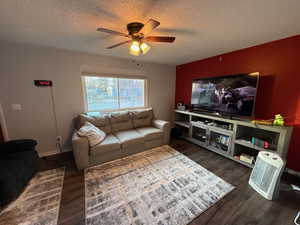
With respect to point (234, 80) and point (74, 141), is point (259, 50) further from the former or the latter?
point (74, 141)

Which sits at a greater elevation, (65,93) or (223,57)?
(223,57)

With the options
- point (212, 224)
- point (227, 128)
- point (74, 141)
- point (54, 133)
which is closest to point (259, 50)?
point (227, 128)

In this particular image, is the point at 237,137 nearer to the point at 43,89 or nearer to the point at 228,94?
the point at 228,94

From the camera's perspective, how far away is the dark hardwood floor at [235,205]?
1326 millimetres

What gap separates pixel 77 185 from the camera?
1.82 meters

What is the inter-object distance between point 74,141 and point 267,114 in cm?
346

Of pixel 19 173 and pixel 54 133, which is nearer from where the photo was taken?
pixel 19 173

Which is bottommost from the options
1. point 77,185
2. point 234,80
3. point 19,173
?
point 77,185

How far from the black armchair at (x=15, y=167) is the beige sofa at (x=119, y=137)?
0.60 m

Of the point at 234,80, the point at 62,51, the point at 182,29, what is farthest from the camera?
the point at 62,51

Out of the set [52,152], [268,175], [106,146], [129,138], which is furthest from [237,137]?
[52,152]

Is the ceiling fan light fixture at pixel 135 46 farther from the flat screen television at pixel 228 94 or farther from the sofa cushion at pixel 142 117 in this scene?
the flat screen television at pixel 228 94

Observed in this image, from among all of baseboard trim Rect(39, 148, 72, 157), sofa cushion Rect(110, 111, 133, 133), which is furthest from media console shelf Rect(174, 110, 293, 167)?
baseboard trim Rect(39, 148, 72, 157)

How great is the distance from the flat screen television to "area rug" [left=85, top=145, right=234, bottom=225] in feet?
4.36
